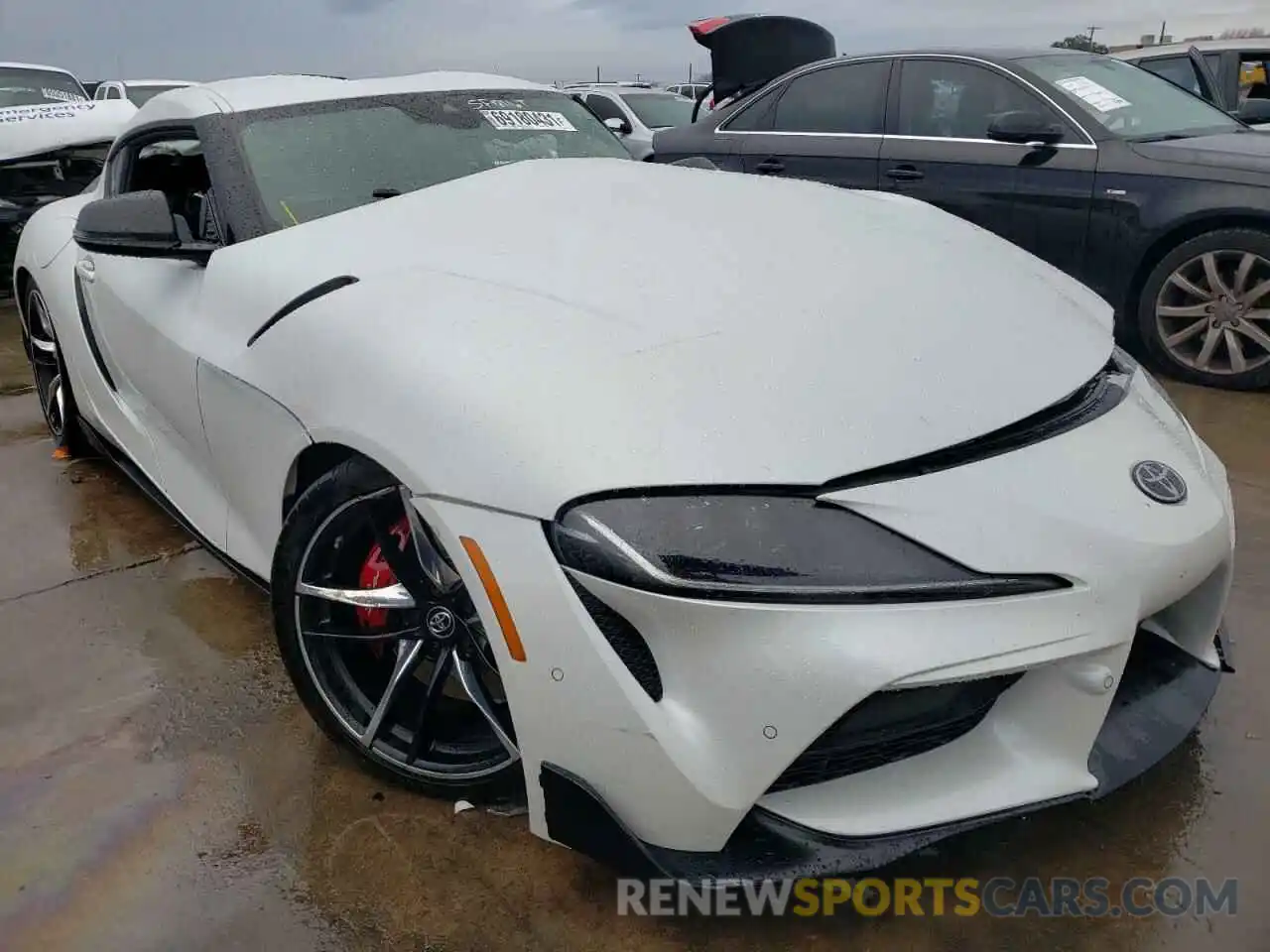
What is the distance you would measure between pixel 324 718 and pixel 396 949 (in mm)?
484

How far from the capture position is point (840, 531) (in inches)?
58.7

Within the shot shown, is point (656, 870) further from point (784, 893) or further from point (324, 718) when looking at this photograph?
point (324, 718)

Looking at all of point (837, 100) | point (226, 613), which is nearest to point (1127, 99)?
point (837, 100)

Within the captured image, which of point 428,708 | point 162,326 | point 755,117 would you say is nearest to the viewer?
point 428,708

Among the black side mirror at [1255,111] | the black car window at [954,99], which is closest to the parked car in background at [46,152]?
the black car window at [954,99]

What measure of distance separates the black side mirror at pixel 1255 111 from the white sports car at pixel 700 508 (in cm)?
498

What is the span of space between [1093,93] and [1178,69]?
97.0 inches

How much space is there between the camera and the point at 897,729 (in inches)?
60.6

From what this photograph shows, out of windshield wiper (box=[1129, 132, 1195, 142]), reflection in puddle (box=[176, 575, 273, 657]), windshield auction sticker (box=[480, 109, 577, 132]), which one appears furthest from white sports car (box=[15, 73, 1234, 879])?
windshield wiper (box=[1129, 132, 1195, 142])

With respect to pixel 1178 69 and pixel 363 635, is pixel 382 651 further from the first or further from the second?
pixel 1178 69

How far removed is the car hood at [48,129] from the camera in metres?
6.64

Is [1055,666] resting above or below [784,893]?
above

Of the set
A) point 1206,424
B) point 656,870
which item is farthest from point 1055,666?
point 1206,424

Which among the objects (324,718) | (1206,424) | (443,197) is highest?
(443,197)
